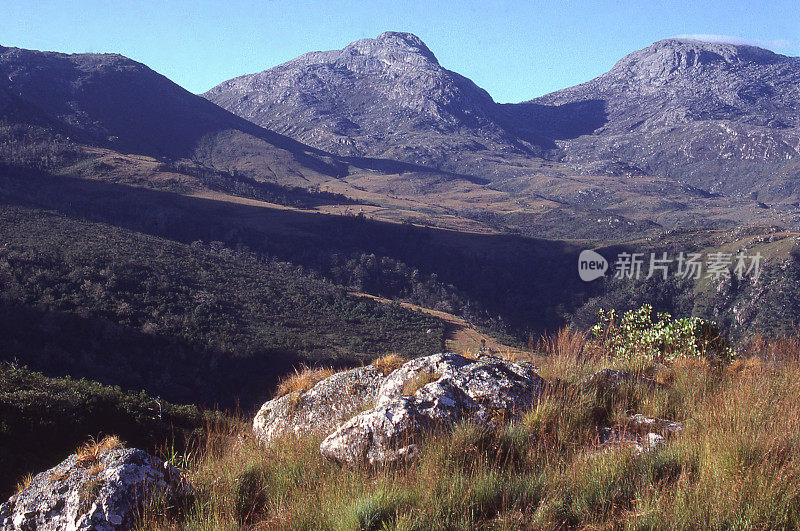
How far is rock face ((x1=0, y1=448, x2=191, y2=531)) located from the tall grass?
22 centimetres

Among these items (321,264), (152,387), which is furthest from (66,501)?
(321,264)

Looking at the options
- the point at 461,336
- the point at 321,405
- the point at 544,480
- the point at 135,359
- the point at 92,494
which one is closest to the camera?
the point at 544,480

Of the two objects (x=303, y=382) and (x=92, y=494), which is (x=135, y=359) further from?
(x=92, y=494)

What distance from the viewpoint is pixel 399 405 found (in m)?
4.92

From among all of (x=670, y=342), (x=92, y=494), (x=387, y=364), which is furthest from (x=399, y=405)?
(x=670, y=342)

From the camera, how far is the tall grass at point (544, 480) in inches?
136

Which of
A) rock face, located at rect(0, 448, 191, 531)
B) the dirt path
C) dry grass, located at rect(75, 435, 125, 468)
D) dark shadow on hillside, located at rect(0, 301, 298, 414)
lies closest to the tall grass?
rock face, located at rect(0, 448, 191, 531)

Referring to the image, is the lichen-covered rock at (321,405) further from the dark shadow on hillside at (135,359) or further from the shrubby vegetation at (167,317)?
the shrubby vegetation at (167,317)

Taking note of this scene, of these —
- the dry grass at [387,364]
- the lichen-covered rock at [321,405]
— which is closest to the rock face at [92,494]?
the lichen-covered rock at [321,405]

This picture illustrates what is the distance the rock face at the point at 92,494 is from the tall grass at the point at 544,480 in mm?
218

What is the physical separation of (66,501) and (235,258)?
5546 cm

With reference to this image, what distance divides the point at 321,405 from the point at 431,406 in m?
2.42

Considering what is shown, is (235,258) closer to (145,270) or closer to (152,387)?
(145,270)

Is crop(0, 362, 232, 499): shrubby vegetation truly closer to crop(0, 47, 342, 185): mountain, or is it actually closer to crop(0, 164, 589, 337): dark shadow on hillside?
crop(0, 164, 589, 337): dark shadow on hillside
